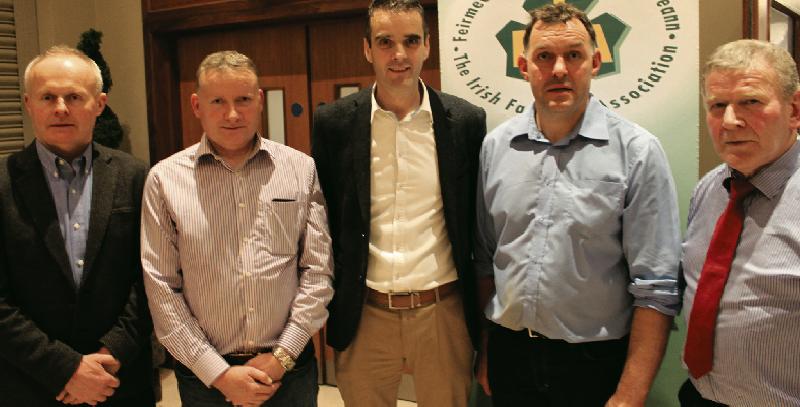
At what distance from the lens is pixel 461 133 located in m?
2.12

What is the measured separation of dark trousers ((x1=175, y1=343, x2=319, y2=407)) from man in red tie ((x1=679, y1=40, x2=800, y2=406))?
1.07 meters

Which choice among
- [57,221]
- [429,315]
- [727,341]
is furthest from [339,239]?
[727,341]

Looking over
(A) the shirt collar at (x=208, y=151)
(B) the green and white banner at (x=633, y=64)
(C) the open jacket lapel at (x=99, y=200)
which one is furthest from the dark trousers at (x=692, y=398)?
(C) the open jacket lapel at (x=99, y=200)

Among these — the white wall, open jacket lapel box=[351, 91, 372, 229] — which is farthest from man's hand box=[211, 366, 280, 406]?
the white wall

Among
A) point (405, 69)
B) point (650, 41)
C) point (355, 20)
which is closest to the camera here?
point (405, 69)

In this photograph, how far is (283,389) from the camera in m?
1.93

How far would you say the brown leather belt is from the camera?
6.73ft

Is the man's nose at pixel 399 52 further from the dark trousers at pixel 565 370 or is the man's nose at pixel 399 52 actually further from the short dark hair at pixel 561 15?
the dark trousers at pixel 565 370

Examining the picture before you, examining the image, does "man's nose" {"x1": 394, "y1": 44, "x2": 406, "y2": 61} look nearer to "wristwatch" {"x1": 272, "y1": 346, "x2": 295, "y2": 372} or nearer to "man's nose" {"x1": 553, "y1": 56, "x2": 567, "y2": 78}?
"man's nose" {"x1": 553, "y1": 56, "x2": 567, "y2": 78}

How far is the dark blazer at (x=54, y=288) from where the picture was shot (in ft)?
5.91

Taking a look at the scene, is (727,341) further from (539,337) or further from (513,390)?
(513,390)

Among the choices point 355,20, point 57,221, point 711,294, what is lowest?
point 711,294

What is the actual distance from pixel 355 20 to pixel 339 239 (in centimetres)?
188

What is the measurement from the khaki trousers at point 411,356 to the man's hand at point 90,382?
0.70m
